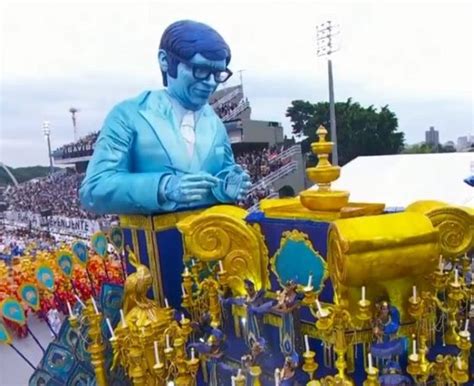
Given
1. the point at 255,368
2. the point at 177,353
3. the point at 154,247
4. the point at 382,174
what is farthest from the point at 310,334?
the point at 382,174

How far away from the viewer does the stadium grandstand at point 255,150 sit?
1891 centimetres

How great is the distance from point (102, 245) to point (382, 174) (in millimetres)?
6438

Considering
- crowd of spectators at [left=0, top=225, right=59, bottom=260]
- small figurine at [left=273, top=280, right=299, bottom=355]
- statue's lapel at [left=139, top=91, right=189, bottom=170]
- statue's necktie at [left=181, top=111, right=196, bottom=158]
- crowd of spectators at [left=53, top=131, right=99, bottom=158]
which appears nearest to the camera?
small figurine at [left=273, top=280, right=299, bottom=355]

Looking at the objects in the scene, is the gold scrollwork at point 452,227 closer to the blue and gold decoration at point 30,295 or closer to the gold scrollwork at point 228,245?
the gold scrollwork at point 228,245

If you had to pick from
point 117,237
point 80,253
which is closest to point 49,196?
point 80,253

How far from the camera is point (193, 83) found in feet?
12.0

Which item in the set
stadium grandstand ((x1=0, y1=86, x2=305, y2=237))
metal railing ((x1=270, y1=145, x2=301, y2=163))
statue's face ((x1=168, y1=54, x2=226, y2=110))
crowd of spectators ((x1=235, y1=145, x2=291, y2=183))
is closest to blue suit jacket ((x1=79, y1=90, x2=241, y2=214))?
statue's face ((x1=168, y1=54, x2=226, y2=110))

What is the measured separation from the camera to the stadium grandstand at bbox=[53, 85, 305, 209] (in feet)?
62.0

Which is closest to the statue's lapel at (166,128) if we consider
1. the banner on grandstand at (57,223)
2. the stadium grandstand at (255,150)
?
the banner on grandstand at (57,223)

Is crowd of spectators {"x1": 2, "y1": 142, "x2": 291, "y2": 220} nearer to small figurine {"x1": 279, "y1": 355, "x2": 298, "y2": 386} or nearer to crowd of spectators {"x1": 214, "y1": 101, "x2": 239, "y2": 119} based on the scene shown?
crowd of spectators {"x1": 214, "y1": 101, "x2": 239, "y2": 119}

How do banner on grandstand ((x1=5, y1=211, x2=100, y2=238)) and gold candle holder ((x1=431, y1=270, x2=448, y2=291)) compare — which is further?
banner on grandstand ((x1=5, y1=211, x2=100, y2=238))

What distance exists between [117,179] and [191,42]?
1.14m

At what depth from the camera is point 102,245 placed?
14.8 feet

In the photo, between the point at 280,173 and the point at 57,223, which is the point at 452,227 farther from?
the point at 280,173
